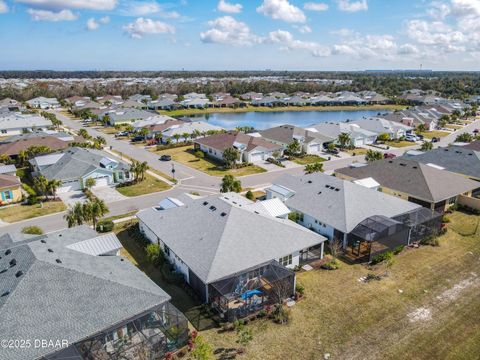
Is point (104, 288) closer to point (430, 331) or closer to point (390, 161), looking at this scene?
point (430, 331)

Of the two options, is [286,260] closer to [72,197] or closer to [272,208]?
[272,208]

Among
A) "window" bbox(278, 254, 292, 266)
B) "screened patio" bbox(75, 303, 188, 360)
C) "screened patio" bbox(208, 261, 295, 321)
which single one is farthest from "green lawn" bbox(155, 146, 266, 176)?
"screened patio" bbox(75, 303, 188, 360)

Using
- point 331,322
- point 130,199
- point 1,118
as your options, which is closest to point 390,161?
point 331,322

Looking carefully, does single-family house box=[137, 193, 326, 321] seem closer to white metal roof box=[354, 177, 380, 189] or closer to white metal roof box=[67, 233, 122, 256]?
white metal roof box=[67, 233, 122, 256]

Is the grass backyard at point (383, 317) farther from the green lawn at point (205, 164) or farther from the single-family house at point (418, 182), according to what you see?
the green lawn at point (205, 164)

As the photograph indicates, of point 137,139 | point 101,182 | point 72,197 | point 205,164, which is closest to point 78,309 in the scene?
point 72,197

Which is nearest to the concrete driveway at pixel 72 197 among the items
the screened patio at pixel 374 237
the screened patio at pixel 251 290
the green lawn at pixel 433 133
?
the screened patio at pixel 251 290
